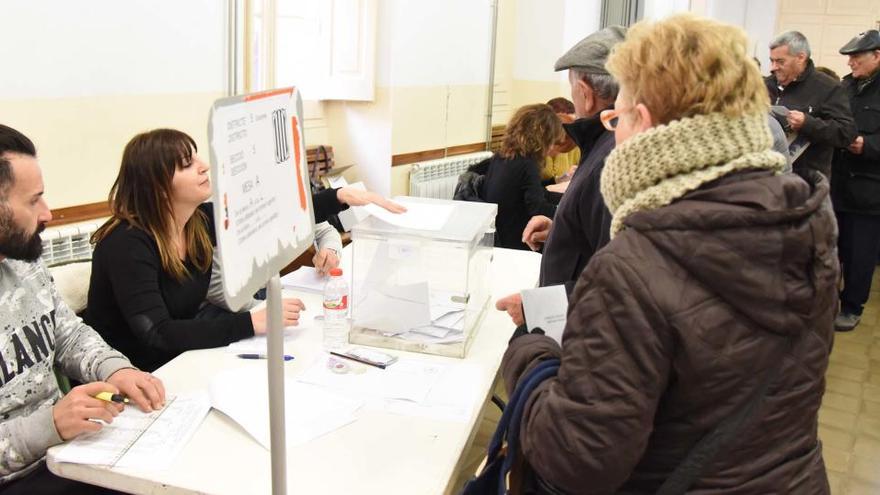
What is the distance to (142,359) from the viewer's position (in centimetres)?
222

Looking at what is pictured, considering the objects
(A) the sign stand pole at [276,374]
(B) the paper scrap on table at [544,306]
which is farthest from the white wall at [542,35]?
(A) the sign stand pole at [276,374]

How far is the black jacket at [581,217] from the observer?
73.7 inches

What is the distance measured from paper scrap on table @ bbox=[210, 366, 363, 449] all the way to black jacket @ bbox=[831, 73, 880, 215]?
4071 mm

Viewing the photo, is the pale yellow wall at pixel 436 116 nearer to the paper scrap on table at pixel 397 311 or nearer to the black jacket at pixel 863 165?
the black jacket at pixel 863 165

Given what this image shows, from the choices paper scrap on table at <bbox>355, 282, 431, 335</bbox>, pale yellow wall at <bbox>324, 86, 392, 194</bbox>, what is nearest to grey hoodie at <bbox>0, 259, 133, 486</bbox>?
paper scrap on table at <bbox>355, 282, 431, 335</bbox>

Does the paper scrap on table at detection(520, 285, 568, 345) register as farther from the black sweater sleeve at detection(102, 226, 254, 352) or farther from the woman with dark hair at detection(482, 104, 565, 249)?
the woman with dark hair at detection(482, 104, 565, 249)

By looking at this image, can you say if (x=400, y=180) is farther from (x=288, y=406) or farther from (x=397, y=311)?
(x=288, y=406)

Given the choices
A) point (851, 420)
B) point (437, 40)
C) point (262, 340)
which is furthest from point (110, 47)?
point (851, 420)

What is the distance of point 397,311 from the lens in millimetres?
2102

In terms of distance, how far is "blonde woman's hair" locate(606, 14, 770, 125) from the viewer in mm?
1174

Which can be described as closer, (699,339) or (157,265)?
(699,339)

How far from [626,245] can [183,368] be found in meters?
1.21

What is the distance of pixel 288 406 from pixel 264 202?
74cm

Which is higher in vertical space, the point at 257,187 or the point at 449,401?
the point at 257,187
